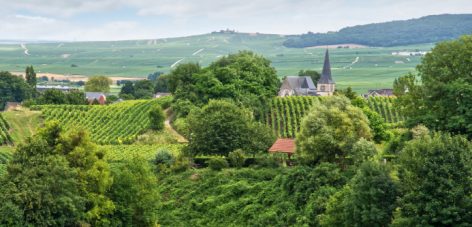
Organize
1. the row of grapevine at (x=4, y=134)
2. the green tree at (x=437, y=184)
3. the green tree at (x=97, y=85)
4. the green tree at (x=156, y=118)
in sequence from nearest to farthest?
the green tree at (x=437, y=184), the row of grapevine at (x=4, y=134), the green tree at (x=156, y=118), the green tree at (x=97, y=85)

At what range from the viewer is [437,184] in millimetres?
26812

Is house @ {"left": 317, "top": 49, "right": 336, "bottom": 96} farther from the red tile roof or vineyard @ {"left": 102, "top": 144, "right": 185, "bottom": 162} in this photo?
the red tile roof

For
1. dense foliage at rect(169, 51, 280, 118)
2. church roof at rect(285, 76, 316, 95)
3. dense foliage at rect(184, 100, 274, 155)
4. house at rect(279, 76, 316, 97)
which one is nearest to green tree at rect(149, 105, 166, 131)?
dense foliage at rect(169, 51, 280, 118)

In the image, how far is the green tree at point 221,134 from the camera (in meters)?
48.0

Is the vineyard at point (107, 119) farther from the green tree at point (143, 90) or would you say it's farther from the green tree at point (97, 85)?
the green tree at point (97, 85)

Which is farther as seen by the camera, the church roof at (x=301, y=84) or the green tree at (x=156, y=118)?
the church roof at (x=301, y=84)

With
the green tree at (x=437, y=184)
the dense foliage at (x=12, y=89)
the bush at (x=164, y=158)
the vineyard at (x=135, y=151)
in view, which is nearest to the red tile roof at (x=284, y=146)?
the bush at (x=164, y=158)

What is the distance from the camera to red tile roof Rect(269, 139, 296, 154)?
44822mm

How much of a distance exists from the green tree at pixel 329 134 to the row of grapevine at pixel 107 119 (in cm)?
3303

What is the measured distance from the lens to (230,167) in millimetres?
46062

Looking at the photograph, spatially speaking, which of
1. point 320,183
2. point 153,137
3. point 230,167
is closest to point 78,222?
point 320,183

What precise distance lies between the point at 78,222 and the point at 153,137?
33.2m

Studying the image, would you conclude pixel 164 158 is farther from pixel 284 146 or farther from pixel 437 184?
pixel 437 184

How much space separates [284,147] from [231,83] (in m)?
28.1
